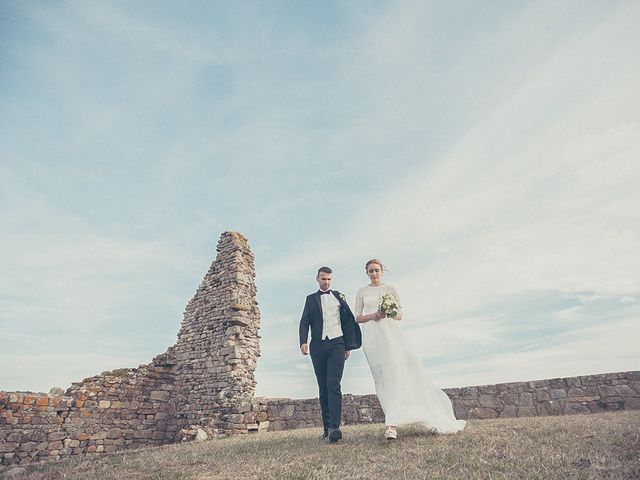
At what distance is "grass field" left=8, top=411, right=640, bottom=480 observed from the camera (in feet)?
9.88

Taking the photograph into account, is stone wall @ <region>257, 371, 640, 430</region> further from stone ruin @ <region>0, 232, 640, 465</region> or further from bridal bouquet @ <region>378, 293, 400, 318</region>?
bridal bouquet @ <region>378, 293, 400, 318</region>

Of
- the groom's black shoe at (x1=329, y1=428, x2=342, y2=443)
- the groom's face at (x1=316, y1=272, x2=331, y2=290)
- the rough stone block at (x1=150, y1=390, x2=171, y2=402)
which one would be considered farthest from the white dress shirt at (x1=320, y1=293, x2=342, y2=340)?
the rough stone block at (x1=150, y1=390, x2=171, y2=402)

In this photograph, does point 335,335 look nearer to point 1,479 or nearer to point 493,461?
point 493,461

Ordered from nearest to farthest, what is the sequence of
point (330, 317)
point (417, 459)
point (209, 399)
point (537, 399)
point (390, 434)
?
point (417, 459), point (390, 434), point (330, 317), point (537, 399), point (209, 399)

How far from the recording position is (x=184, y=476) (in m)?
3.64

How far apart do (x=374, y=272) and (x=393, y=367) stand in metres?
1.24

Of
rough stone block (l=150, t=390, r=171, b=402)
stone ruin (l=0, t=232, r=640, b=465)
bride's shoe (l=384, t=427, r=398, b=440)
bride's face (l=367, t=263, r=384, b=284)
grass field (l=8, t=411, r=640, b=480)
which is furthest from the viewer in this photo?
rough stone block (l=150, t=390, r=171, b=402)

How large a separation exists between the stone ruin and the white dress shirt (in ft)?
16.6

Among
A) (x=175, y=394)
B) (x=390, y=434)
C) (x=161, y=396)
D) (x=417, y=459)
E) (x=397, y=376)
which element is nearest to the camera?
(x=417, y=459)

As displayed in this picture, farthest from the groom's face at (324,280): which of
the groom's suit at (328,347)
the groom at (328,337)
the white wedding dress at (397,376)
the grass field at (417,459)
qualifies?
the grass field at (417,459)

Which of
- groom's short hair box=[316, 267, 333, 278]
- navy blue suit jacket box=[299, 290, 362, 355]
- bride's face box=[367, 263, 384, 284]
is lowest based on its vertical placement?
navy blue suit jacket box=[299, 290, 362, 355]

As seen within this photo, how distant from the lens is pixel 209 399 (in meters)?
11.5

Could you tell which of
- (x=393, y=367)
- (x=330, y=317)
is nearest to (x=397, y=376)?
(x=393, y=367)

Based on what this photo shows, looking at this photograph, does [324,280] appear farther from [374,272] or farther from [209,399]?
[209,399]
